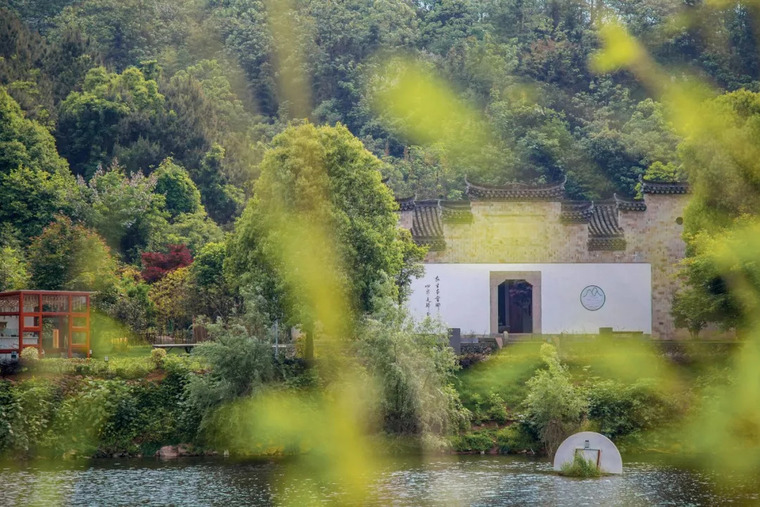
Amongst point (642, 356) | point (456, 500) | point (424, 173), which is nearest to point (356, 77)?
point (424, 173)

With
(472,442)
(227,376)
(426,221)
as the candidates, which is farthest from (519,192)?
(227,376)

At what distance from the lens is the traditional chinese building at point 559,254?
64688 millimetres

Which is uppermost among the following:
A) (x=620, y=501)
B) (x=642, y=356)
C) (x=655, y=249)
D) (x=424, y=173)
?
(x=424, y=173)

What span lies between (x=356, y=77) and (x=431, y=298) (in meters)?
38.7

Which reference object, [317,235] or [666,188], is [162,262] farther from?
[666,188]

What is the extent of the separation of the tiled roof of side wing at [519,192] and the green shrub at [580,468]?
22.6 metres

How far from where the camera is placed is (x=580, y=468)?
1731 inches

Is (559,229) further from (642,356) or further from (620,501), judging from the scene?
(620,501)

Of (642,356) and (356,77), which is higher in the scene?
(356,77)

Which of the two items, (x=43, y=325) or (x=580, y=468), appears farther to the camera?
(x=43, y=325)

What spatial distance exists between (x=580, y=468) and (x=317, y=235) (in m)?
14.0

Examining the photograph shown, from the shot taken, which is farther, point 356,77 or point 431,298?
point 356,77

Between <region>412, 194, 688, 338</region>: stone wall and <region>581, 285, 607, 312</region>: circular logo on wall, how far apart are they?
50.4 inches

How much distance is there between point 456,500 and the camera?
39688 mm
